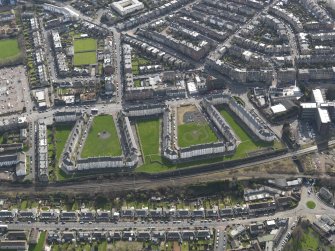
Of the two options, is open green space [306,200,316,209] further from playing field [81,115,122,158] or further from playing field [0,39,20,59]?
playing field [0,39,20,59]

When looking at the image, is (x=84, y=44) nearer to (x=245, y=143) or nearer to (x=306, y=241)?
(x=245, y=143)

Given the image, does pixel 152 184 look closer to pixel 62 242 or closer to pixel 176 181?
pixel 176 181

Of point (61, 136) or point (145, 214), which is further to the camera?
point (61, 136)

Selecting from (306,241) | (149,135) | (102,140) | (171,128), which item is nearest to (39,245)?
(102,140)

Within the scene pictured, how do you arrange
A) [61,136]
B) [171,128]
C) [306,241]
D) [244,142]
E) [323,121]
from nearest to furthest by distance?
[306,241], [244,142], [323,121], [171,128], [61,136]

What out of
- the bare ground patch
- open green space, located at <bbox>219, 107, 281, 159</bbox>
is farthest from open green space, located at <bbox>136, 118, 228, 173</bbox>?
the bare ground patch

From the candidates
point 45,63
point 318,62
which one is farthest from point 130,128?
point 318,62

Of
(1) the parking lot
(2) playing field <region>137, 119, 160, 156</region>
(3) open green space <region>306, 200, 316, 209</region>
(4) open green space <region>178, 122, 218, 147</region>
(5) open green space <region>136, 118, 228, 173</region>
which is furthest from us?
(1) the parking lot
